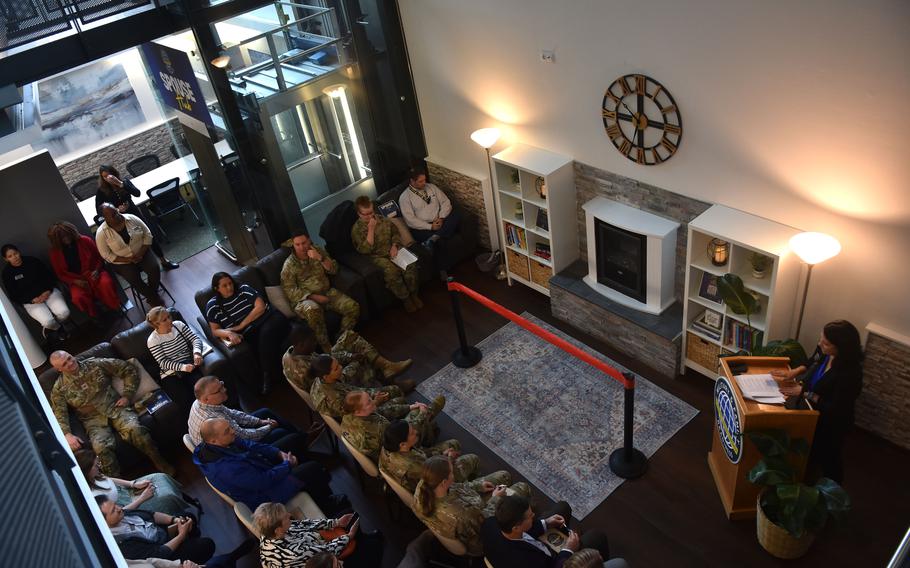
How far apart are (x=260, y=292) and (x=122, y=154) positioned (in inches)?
266

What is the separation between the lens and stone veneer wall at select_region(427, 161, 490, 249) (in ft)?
25.5

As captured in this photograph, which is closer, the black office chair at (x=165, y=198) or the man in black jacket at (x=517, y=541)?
the man in black jacket at (x=517, y=541)

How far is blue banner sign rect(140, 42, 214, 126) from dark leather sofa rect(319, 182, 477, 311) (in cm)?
165

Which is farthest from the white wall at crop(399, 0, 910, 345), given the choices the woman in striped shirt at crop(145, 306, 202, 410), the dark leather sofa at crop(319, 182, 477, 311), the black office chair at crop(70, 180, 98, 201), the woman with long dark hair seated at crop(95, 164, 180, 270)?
the black office chair at crop(70, 180, 98, 201)

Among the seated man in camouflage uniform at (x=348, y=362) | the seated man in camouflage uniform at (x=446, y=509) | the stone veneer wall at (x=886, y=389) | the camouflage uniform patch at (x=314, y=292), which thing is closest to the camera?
the seated man in camouflage uniform at (x=446, y=509)

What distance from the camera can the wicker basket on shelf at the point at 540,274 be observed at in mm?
7094

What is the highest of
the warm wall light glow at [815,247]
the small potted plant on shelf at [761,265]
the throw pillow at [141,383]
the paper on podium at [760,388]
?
the warm wall light glow at [815,247]

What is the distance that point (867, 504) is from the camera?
4.77 m

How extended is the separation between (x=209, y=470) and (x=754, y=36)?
183 inches

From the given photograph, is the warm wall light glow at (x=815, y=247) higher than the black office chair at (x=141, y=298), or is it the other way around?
the warm wall light glow at (x=815, y=247)

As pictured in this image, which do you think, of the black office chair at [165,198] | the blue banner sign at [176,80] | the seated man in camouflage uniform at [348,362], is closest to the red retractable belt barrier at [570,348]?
the seated man in camouflage uniform at [348,362]

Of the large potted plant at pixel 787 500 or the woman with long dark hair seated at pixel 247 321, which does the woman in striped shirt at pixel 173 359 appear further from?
the large potted plant at pixel 787 500

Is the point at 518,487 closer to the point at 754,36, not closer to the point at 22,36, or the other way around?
the point at 754,36

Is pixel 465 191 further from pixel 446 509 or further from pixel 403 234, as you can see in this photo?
pixel 446 509
